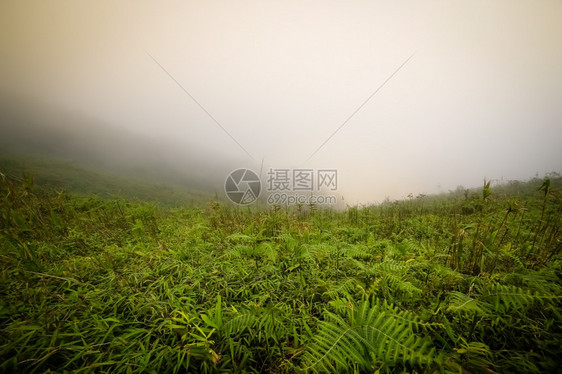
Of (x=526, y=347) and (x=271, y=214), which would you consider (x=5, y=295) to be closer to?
(x=271, y=214)

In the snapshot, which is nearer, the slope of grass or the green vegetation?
the green vegetation

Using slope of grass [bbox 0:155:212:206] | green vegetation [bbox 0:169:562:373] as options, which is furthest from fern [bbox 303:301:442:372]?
slope of grass [bbox 0:155:212:206]

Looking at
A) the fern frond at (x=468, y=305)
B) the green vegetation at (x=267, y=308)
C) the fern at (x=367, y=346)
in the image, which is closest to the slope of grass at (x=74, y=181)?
the green vegetation at (x=267, y=308)

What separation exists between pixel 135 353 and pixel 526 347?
3166mm

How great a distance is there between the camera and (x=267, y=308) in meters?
1.90

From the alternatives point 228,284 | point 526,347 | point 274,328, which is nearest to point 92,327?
point 228,284

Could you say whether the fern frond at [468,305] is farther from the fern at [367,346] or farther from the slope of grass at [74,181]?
the slope of grass at [74,181]

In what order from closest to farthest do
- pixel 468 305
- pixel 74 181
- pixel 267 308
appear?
pixel 468 305
pixel 267 308
pixel 74 181

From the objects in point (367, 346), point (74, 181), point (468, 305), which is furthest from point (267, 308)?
point (74, 181)

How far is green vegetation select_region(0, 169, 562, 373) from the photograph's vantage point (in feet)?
4.83

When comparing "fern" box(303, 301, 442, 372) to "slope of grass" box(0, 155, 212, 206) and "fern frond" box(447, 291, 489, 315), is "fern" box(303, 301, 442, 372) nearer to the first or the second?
"fern frond" box(447, 291, 489, 315)

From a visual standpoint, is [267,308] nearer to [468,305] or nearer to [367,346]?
[367,346]

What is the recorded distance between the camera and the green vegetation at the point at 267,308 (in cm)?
147

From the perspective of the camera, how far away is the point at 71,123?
37.7m
